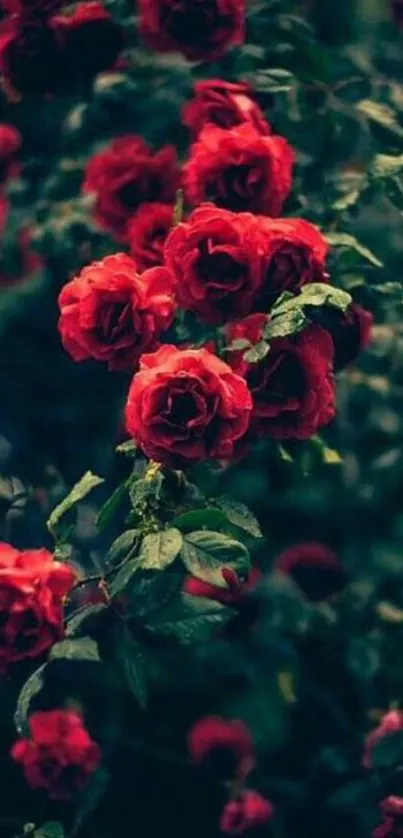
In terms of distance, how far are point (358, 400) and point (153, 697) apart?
586 millimetres

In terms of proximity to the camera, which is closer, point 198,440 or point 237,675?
point 198,440

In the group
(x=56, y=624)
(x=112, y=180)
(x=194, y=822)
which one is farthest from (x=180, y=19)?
(x=194, y=822)

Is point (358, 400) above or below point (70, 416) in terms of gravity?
below

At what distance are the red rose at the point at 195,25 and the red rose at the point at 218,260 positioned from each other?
471 millimetres

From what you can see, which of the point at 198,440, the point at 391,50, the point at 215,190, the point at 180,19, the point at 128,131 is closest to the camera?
the point at 198,440

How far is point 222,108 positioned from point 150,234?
0.63 ft

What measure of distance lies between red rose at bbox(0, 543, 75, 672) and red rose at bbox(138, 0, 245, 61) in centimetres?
81

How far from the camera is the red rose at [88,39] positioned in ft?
7.25

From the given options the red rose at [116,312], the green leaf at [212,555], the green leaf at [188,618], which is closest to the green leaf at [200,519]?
the green leaf at [212,555]

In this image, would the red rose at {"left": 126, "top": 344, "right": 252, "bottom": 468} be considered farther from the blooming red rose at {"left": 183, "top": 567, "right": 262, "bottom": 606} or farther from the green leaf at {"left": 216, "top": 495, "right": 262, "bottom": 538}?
the blooming red rose at {"left": 183, "top": 567, "right": 262, "bottom": 606}

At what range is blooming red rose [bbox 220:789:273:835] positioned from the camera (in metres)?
2.22

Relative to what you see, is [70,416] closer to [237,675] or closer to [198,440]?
[237,675]

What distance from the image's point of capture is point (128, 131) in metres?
2.43

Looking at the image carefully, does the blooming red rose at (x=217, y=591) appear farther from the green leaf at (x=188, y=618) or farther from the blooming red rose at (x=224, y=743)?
the green leaf at (x=188, y=618)
